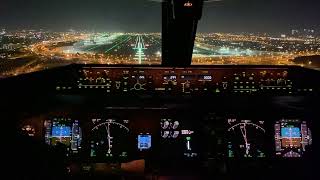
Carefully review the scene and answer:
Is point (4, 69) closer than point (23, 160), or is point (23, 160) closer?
point (23, 160)

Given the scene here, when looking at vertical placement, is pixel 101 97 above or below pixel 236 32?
below

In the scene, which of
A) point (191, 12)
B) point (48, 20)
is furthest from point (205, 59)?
point (48, 20)

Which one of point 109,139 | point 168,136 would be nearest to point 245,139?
point 168,136

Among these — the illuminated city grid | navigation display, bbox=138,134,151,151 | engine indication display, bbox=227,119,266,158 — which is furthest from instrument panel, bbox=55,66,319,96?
navigation display, bbox=138,134,151,151

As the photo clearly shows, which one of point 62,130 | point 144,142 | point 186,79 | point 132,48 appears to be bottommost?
point 144,142

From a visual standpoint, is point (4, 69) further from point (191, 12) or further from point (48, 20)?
point (191, 12)

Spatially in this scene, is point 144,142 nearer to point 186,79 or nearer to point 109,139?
point 109,139

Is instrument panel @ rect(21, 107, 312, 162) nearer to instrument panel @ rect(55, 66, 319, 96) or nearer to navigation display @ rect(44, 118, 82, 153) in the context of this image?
navigation display @ rect(44, 118, 82, 153)
